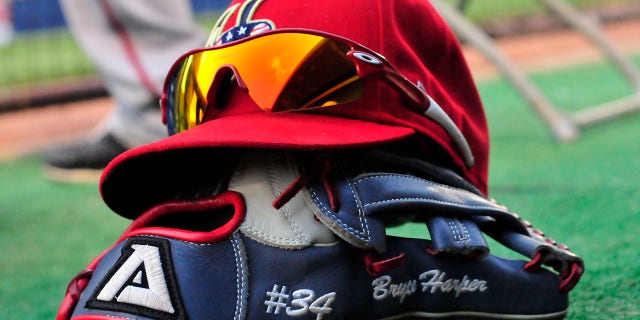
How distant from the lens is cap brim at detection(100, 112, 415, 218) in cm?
102

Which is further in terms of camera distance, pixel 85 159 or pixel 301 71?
pixel 85 159

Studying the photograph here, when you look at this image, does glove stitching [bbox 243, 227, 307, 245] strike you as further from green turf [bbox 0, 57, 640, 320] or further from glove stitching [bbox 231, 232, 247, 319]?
green turf [bbox 0, 57, 640, 320]

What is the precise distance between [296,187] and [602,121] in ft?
6.07

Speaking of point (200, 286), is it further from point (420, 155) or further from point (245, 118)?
point (420, 155)

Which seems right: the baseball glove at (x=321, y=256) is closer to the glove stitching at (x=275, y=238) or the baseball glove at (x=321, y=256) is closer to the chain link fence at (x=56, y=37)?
the glove stitching at (x=275, y=238)

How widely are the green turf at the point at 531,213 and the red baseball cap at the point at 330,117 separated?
287mm

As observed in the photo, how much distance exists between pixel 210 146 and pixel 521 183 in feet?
3.91

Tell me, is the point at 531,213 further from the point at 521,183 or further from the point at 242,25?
the point at 242,25

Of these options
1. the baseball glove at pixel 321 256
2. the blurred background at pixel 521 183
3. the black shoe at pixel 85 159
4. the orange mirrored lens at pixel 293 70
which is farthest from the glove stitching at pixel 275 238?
the black shoe at pixel 85 159

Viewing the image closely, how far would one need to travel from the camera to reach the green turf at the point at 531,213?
1.39 meters

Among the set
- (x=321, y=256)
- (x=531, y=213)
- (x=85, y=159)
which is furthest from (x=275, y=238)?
(x=85, y=159)

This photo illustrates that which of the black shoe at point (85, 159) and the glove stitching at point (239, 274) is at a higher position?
the glove stitching at point (239, 274)

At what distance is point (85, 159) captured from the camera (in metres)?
2.61

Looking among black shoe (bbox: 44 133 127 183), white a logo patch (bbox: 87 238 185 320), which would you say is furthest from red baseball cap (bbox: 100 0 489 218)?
black shoe (bbox: 44 133 127 183)
